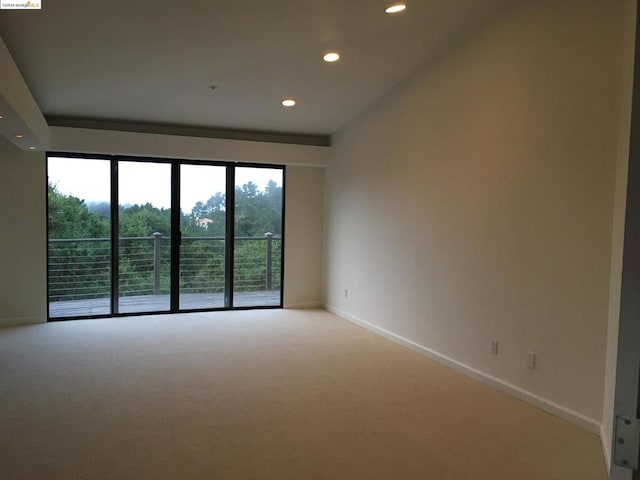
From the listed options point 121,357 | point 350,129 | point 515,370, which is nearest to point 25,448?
point 121,357

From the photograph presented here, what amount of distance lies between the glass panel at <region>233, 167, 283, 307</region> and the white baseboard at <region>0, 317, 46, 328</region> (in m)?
2.50

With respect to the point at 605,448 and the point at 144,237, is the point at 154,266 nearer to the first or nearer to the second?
the point at 144,237

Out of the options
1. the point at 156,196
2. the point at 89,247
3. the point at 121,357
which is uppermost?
the point at 156,196

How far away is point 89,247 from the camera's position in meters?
5.78

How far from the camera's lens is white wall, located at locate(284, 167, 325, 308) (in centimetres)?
671

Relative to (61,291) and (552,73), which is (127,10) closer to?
(552,73)

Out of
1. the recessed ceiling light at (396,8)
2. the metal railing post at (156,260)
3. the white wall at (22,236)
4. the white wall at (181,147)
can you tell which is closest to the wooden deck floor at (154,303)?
the metal railing post at (156,260)

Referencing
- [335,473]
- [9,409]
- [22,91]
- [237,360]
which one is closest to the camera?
[335,473]

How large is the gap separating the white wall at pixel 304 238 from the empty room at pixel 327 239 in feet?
0.43

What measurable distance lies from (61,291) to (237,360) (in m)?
3.02

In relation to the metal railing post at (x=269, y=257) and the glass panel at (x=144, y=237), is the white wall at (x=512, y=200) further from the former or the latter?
the glass panel at (x=144, y=237)

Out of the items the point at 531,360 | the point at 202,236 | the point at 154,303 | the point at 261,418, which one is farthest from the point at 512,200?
the point at 154,303

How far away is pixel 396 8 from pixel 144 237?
4.35 meters

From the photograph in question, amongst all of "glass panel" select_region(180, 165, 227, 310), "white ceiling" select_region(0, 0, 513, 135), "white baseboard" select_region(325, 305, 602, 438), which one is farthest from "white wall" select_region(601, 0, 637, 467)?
"glass panel" select_region(180, 165, 227, 310)
